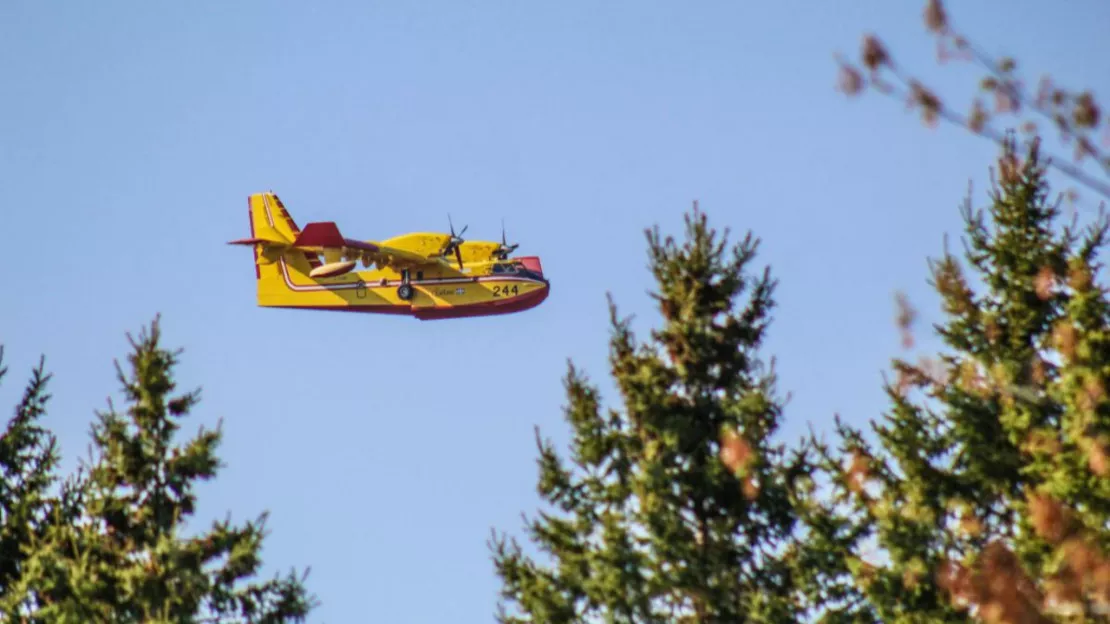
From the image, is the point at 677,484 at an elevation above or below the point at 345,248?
below

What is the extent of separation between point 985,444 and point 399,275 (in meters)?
30.0

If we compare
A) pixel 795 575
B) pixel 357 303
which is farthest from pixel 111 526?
pixel 357 303

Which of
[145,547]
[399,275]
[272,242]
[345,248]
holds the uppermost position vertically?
[272,242]

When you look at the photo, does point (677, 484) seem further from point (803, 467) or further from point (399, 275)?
point (399, 275)

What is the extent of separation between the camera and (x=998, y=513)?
19.5m

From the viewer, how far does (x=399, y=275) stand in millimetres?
47375

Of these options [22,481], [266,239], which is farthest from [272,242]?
[22,481]

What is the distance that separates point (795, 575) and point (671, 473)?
6.98 feet

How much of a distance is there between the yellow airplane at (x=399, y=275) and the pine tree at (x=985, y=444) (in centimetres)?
2531

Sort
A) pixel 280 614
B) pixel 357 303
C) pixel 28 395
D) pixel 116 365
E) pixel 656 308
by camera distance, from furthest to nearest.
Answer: pixel 357 303 < pixel 28 395 < pixel 656 308 < pixel 116 365 < pixel 280 614

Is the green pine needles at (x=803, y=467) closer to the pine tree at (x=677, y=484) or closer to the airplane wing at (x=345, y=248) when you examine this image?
the pine tree at (x=677, y=484)

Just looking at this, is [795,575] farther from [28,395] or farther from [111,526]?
[28,395]

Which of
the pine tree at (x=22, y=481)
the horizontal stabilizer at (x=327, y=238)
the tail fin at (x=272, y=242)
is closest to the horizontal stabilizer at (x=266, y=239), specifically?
the tail fin at (x=272, y=242)

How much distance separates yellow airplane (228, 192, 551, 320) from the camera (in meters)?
45.8
